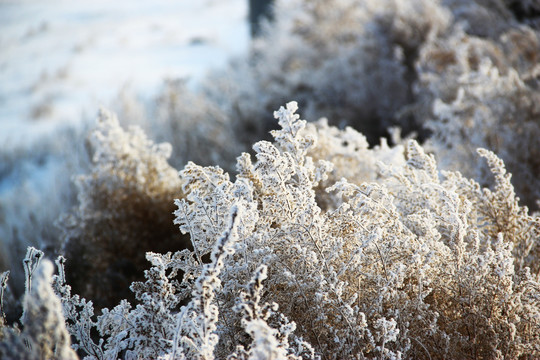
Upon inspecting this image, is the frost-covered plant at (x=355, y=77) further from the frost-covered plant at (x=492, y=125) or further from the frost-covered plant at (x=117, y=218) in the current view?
the frost-covered plant at (x=117, y=218)

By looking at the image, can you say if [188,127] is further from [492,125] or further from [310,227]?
[310,227]

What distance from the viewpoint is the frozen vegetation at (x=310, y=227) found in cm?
134

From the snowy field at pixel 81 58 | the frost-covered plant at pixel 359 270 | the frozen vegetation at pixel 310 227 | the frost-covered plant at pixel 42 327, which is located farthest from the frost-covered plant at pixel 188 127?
the frost-covered plant at pixel 42 327

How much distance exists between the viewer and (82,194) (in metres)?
2.51

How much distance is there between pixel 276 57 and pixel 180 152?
296 cm

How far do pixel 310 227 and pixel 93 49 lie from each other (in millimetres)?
11552

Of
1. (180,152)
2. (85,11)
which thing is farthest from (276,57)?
(85,11)

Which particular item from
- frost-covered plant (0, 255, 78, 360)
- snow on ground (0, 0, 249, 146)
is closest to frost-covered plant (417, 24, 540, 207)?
frost-covered plant (0, 255, 78, 360)

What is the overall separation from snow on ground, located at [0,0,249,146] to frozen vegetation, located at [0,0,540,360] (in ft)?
13.2

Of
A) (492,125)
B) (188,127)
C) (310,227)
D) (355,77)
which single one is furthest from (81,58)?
(310,227)

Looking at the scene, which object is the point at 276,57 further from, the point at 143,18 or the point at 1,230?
the point at 143,18

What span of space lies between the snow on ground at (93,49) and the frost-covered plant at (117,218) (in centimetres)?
516

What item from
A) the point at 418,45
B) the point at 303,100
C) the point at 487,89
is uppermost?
the point at 487,89

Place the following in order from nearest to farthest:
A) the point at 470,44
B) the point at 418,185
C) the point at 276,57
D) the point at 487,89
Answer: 1. the point at 418,185
2. the point at 487,89
3. the point at 470,44
4. the point at 276,57
